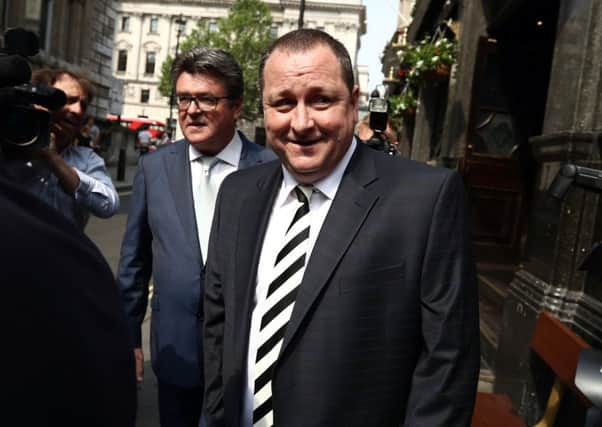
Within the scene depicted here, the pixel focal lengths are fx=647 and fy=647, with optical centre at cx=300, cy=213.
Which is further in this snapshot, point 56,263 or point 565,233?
point 565,233

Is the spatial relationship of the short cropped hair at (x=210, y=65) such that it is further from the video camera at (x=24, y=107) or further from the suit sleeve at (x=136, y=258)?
the video camera at (x=24, y=107)

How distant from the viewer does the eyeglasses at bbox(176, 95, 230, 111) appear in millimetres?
3012

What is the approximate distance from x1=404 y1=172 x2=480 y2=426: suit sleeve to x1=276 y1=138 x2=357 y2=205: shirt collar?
0.33m

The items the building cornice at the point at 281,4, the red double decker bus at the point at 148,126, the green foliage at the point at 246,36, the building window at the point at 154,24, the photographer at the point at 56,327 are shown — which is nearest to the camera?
the photographer at the point at 56,327

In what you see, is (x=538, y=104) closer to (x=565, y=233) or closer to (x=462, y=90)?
(x=462, y=90)

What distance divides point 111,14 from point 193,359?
4459cm

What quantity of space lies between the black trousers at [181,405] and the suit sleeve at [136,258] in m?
0.31

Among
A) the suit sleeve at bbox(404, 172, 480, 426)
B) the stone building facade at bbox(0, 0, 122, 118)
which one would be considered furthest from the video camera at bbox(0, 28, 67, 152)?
the stone building facade at bbox(0, 0, 122, 118)

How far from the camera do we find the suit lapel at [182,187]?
288 cm

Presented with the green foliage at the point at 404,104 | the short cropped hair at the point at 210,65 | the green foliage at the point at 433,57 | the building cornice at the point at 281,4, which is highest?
the building cornice at the point at 281,4

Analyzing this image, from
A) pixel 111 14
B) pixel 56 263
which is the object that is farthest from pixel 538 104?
pixel 111 14

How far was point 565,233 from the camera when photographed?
4266mm

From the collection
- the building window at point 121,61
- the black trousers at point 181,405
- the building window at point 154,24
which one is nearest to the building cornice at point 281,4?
the building window at point 154,24

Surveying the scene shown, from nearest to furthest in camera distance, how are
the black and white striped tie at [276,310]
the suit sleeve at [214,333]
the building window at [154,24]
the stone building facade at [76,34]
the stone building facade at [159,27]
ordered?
the black and white striped tie at [276,310] → the suit sleeve at [214,333] → the stone building facade at [76,34] → the stone building facade at [159,27] → the building window at [154,24]
